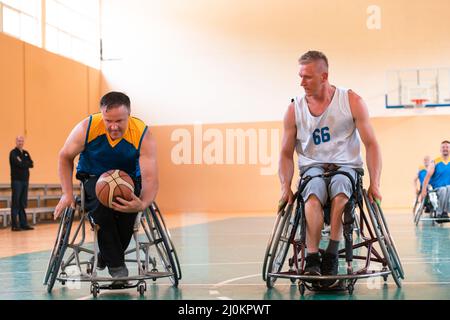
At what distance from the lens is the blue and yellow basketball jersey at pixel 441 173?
11.1 meters

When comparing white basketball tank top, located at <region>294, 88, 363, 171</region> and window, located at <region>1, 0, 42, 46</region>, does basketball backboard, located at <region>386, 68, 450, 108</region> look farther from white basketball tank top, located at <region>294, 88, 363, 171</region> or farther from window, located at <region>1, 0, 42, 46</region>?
white basketball tank top, located at <region>294, 88, 363, 171</region>

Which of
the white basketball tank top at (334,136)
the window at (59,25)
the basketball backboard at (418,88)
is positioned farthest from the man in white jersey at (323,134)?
the basketball backboard at (418,88)

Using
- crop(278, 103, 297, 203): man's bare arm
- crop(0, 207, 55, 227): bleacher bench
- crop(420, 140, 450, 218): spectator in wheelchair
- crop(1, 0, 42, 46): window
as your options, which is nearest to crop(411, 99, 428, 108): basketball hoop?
crop(420, 140, 450, 218): spectator in wheelchair

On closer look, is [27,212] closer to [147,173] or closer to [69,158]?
[69,158]

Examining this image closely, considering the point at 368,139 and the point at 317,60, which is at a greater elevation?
the point at 317,60

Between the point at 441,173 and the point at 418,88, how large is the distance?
7679mm

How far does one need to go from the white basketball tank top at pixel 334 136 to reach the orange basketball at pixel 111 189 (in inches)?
40.4

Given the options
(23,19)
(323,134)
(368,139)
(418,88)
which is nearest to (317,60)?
(323,134)

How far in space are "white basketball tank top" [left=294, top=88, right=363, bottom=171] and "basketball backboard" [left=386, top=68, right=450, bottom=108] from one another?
585 inches

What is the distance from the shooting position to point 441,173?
1117 cm

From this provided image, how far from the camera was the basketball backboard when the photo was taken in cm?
1823

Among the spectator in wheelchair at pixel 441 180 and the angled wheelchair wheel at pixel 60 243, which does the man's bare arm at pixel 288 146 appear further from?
the spectator in wheelchair at pixel 441 180
